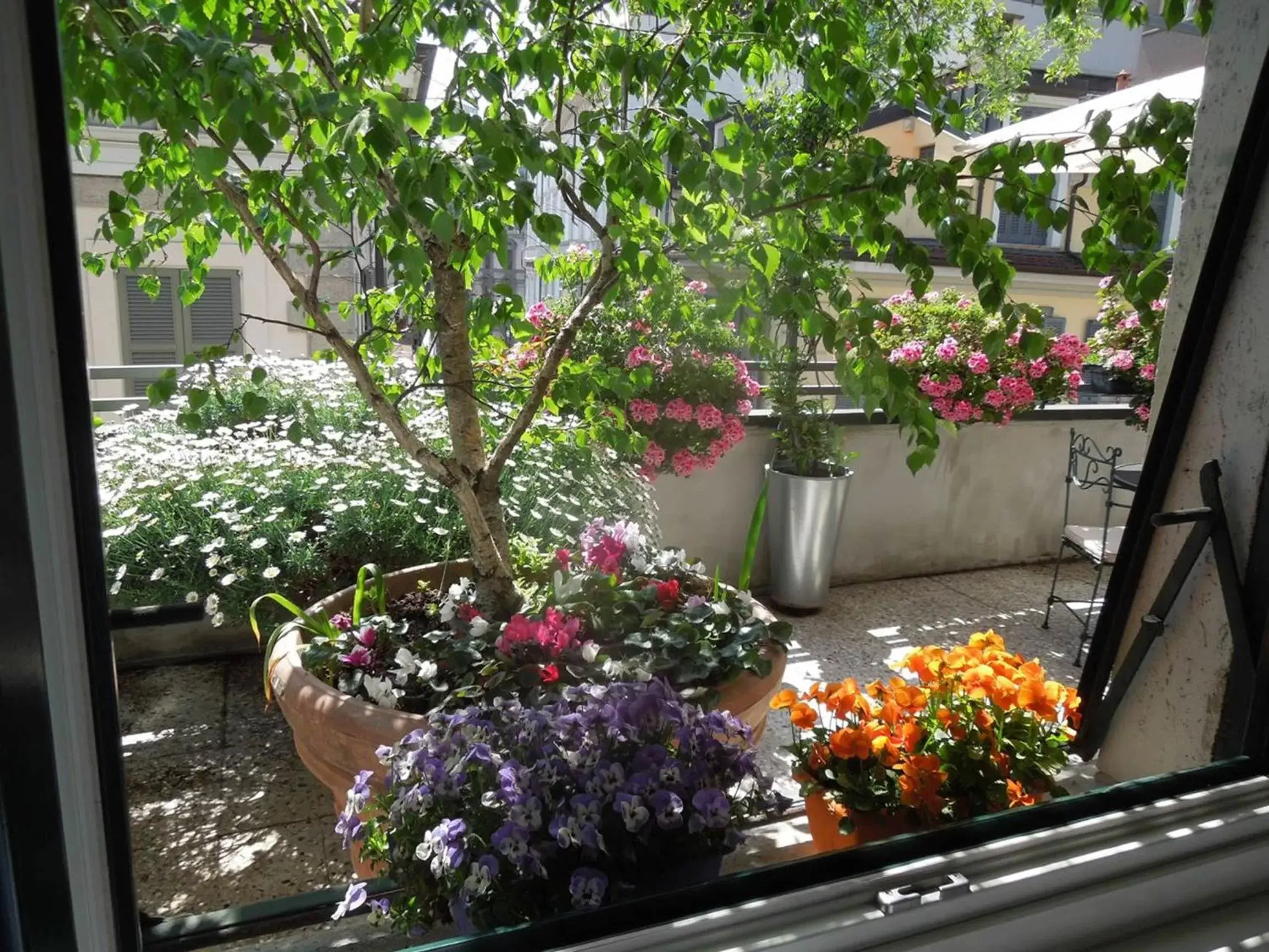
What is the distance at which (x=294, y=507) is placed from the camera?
236 centimetres

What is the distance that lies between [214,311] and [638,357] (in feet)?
3.99

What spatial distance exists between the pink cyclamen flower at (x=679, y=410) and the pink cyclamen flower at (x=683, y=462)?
0.11 m

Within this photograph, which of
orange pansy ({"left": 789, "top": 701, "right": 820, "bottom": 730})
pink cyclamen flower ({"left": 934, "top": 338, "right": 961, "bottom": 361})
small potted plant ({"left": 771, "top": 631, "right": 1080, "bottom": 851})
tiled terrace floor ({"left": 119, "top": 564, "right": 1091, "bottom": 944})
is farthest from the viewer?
pink cyclamen flower ({"left": 934, "top": 338, "right": 961, "bottom": 361})

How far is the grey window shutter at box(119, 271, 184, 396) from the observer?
1.74m

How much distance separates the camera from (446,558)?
2.07 m

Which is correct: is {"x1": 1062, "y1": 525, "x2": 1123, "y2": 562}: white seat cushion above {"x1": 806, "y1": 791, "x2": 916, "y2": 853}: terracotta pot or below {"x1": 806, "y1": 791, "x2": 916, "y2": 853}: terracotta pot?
below

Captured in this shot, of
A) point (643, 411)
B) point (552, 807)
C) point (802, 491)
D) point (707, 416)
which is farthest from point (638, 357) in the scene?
point (552, 807)

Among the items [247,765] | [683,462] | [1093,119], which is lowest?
[247,765]

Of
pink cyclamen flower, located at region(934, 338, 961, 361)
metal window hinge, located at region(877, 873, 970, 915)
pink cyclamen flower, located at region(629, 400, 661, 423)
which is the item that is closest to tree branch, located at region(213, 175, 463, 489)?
metal window hinge, located at region(877, 873, 970, 915)

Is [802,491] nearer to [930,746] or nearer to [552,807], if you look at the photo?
[930,746]

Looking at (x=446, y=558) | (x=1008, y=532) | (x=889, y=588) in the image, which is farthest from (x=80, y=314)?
(x=1008, y=532)

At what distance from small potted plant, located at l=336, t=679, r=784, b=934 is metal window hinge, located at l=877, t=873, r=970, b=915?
0.59 ft

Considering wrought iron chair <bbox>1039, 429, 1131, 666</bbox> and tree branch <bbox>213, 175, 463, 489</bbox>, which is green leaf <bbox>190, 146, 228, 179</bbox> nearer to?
tree branch <bbox>213, 175, 463, 489</bbox>

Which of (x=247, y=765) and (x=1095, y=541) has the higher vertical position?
(x=1095, y=541)
